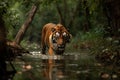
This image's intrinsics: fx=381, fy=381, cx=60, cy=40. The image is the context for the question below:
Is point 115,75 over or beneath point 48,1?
beneath

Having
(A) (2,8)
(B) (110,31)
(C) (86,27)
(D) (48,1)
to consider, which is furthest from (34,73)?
(C) (86,27)

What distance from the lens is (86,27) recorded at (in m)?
27.0

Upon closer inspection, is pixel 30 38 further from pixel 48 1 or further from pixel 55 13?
pixel 48 1

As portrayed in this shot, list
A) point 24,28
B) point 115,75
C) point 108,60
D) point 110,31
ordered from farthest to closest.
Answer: point 24,28 → point 110,31 → point 108,60 → point 115,75

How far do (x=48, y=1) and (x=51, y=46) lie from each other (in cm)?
216

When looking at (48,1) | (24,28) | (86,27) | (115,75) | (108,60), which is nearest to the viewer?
(115,75)

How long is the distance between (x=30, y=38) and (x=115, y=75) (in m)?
32.4

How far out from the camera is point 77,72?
6621 mm

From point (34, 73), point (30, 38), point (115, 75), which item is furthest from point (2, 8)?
point (30, 38)

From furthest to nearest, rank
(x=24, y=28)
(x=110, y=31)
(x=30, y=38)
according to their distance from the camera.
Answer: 1. (x=30, y=38)
2. (x=24, y=28)
3. (x=110, y=31)

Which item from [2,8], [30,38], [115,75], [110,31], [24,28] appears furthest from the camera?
[30,38]

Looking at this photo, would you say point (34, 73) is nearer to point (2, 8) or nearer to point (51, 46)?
point (2, 8)

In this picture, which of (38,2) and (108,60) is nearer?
(108,60)

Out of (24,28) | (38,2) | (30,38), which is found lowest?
(30,38)
